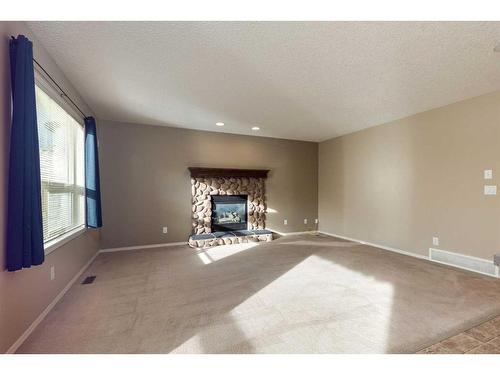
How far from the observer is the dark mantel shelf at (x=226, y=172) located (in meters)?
4.93

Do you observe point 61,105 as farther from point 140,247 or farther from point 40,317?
point 140,247

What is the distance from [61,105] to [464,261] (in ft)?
18.8

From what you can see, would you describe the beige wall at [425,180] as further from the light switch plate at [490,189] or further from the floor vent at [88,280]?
the floor vent at [88,280]

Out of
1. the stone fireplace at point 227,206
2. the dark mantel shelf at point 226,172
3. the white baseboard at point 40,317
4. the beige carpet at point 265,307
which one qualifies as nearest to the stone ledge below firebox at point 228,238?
the stone fireplace at point 227,206

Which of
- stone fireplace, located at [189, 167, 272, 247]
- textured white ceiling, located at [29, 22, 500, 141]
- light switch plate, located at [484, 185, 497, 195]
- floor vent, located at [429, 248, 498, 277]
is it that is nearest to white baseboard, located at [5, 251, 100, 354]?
stone fireplace, located at [189, 167, 272, 247]

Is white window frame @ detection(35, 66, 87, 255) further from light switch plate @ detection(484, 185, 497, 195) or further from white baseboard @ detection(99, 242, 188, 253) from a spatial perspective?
light switch plate @ detection(484, 185, 497, 195)

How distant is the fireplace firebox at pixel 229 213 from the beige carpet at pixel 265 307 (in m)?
1.50

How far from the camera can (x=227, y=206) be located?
17.4 ft

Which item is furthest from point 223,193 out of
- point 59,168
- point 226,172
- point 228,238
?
point 59,168

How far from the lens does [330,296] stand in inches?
97.6

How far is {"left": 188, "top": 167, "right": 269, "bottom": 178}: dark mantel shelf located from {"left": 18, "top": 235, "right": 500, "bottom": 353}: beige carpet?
1913 mm

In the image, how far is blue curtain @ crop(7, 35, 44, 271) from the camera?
63.1 inches

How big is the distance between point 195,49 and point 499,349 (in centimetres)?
337
